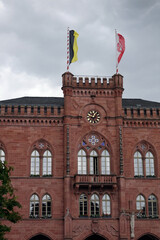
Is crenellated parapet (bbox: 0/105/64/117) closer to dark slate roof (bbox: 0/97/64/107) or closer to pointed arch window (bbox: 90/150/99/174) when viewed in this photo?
dark slate roof (bbox: 0/97/64/107)

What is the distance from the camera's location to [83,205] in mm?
49406

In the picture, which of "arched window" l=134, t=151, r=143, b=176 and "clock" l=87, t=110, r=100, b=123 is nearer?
"arched window" l=134, t=151, r=143, b=176

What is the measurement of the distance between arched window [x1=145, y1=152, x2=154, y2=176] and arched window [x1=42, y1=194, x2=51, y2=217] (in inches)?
492

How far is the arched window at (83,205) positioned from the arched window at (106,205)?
203cm

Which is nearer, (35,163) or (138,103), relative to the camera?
(35,163)

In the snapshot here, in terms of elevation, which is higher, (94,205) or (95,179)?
(95,179)

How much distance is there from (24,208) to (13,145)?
765cm

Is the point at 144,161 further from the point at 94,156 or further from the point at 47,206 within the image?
the point at 47,206

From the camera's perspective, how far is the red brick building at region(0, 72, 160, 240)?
48.6 m

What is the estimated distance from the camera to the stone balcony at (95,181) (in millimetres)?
48781

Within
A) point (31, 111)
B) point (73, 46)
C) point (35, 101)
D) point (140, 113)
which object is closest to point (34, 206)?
point (31, 111)

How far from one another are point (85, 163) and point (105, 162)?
245cm

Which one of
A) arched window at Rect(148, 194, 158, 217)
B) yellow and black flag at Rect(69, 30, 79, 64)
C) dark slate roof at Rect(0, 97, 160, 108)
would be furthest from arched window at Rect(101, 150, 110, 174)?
yellow and black flag at Rect(69, 30, 79, 64)

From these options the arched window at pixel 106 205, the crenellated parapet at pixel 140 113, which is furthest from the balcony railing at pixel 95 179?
the crenellated parapet at pixel 140 113
